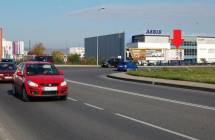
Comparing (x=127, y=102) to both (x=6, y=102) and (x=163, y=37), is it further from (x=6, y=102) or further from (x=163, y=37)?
(x=163, y=37)

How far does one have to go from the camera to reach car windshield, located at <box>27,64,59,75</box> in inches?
734

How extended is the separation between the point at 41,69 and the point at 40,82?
1526mm

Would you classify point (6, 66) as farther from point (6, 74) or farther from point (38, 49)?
point (38, 49)

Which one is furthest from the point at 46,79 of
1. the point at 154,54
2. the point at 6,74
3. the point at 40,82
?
the point at 154,54

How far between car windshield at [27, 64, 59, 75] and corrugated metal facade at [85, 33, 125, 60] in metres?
104

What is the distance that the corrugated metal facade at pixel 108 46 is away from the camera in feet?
437

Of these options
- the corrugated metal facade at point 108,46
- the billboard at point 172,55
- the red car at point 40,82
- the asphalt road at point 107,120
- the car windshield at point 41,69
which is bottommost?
the asphalt road at point 107,120

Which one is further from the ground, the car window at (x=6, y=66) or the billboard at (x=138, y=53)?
the billboard at (x=138, y=53)

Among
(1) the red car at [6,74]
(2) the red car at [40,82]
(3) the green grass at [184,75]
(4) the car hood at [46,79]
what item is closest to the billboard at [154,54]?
(3) the green grass at [184,75]

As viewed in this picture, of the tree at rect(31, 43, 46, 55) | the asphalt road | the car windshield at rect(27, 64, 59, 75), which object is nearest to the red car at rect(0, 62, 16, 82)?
the car windshield at rect(27, 64, 59, 75)

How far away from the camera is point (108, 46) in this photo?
142500 mm

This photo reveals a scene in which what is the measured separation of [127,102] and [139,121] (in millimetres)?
5299

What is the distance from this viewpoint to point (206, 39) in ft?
469

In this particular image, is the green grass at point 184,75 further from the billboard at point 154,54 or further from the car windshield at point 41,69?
the billboard at point 154,54
